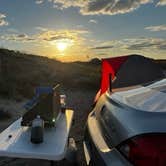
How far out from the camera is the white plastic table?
3195 mm

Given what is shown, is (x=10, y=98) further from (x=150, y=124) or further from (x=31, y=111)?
(x=150, y=124)

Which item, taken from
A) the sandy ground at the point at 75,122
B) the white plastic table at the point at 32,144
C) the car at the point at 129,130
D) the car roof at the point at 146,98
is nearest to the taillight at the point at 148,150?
the car at the point at 129,130

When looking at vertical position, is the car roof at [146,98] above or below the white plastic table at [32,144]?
above

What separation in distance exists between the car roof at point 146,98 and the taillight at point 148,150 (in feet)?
0.96

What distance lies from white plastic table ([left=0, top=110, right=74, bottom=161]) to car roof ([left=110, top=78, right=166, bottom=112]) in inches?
27.1

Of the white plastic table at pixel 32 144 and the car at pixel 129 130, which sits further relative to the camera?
the white plastic table at pixel 32 144

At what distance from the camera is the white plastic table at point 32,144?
10.5ft

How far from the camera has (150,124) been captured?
2404 mm

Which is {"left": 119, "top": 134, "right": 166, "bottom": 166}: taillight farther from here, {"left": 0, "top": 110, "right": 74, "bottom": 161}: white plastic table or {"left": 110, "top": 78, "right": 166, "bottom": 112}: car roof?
{"left": 0, "top": 110, "right": 74, "bottom": 161}: white plastic table

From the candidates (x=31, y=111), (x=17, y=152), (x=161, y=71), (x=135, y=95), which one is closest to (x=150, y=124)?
(x=135, y=95)

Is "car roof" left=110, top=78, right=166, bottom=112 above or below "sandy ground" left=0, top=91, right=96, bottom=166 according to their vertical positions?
above

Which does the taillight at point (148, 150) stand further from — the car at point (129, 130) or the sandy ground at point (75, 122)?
the sandy ground at point (75, 122)

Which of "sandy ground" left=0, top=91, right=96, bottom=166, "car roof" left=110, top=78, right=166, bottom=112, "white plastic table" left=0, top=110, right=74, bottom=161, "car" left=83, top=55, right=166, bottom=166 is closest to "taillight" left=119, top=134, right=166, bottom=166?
"car" left=83, top=55, right=166, bottom=166

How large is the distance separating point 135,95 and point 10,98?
8848 millimetres
